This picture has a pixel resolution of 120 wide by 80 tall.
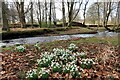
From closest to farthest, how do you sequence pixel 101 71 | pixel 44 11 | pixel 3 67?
pixel 101 71, pixel 3 67, pixel 44 11

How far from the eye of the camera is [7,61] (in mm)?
4078

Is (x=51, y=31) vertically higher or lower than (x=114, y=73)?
higher

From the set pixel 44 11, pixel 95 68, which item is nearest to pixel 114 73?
pixel 95 68

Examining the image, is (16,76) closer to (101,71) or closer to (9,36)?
(101,71)

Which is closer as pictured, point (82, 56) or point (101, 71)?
point (101, 71)

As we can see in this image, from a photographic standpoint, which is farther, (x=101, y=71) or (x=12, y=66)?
(x=12, y=66)

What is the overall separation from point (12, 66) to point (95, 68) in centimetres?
234

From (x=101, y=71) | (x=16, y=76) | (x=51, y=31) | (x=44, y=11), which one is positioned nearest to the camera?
(x=16, y=76)

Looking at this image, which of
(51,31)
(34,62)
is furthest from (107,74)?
(51,31)

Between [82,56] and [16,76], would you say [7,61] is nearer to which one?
[16,76]

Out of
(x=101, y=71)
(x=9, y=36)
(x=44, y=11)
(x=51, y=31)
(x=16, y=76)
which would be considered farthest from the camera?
(x=44, y=11)

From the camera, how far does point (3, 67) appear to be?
3592mm

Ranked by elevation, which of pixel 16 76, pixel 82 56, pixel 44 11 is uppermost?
pixel 44 11

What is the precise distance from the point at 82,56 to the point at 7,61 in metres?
2.45
